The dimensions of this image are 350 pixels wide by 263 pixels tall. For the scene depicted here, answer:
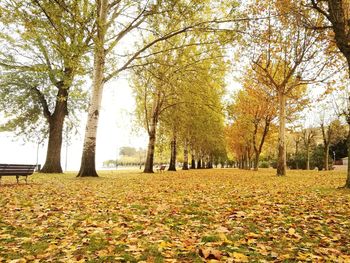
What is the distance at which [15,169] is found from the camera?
13.1 meters

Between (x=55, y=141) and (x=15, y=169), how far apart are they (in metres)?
12.4

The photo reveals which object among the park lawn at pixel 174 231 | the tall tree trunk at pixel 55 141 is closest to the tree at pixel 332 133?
the tall tree trunk at pixel 55 141

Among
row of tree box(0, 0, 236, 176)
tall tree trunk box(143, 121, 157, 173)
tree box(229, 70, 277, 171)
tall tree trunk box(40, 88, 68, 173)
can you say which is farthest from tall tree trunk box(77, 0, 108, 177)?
tree box(229, 70, 277, 171)

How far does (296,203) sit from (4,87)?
80.9 ft

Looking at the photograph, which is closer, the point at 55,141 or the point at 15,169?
the point at 15,169

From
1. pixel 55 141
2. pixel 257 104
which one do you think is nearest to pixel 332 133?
pixel 257 104

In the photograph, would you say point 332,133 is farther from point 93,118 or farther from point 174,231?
point 174,231

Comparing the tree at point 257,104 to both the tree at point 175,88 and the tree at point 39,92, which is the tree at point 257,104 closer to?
the tree at point 175,88

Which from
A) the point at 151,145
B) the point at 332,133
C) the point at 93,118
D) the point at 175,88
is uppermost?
the point at 175,88

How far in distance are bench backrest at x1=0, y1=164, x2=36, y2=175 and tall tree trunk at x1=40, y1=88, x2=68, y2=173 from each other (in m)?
11.4

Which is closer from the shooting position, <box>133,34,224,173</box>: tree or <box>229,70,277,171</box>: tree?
<box>133,34,224,173</box>: tree

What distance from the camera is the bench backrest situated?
41.2 ft

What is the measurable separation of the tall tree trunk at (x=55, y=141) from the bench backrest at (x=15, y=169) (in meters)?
11.4

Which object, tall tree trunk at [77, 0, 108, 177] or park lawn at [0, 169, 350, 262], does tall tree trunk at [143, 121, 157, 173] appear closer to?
tall tree trunk at [77, 0, 108, 177]
